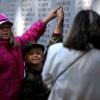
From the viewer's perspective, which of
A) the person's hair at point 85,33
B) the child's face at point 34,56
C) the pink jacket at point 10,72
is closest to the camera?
the person's hair at point 85,33

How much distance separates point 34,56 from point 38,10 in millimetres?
802

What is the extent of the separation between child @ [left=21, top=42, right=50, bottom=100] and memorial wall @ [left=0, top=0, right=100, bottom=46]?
1.34ft

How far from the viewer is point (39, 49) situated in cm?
400

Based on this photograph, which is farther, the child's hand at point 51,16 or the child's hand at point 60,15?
the child's hand at point 51,16

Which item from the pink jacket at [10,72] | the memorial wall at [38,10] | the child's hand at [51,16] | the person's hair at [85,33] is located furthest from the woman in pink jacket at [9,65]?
the person's hair at [85,33]

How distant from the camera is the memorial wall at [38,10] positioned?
416 centimetres

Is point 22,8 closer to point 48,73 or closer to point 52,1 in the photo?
point 52,1

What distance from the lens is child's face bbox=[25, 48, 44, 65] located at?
397 centimetres

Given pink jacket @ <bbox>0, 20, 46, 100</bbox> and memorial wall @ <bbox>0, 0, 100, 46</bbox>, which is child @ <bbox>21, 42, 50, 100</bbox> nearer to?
pink jacket @ <bbox>0, 20, 46, 100</bbox>

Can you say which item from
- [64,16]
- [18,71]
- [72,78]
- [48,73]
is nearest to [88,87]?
[72,78]

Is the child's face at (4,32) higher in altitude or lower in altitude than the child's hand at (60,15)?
lower

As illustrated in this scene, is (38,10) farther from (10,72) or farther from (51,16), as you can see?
(10,72)

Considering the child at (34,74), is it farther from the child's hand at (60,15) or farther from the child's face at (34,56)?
the child's hand at (60,15)

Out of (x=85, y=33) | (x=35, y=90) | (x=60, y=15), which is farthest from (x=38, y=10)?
(x=85, y=33)
